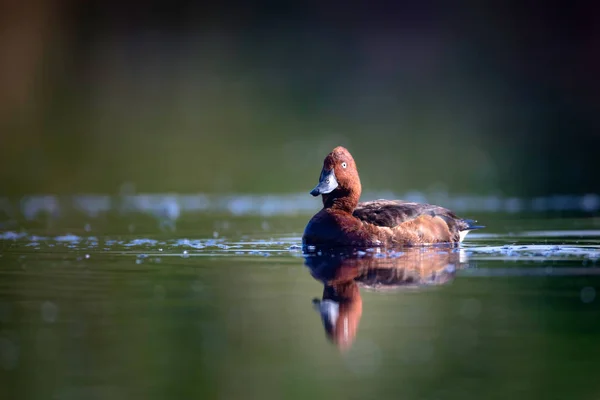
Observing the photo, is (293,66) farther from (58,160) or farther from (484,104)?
(58,160)


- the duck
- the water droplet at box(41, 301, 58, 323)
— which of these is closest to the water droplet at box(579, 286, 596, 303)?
the duck

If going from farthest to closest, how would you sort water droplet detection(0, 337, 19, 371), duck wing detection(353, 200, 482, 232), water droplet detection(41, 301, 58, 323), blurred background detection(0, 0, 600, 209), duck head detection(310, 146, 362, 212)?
blurred background detection(0, 0, 600, 209) < duck head detection(310, 146, 362, 212) < duck wing detection(353, 200, 482, 232) < water droplet detection(41, 301, 58, 323) < water droplet detection(0, 337, 19, 371)

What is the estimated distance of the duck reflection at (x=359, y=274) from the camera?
21.2 ft

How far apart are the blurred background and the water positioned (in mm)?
10695

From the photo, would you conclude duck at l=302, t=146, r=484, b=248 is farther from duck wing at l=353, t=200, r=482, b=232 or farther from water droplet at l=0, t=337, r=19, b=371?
water droplet at l=0, t=337, r=19, b=371

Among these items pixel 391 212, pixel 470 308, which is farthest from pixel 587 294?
pixel 391 212

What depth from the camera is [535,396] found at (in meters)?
4.91

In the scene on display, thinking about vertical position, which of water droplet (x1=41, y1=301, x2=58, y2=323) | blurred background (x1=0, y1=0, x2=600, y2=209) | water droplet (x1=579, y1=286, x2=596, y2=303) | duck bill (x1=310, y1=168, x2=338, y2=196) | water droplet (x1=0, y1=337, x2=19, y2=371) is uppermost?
blurred background (x1=0, y1=0, x2=600, y2=209)

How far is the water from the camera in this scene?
17.0ft

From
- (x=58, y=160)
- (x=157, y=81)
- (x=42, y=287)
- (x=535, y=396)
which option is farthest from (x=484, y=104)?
(x=535, y=396)

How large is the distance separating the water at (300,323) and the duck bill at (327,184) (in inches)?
31.0

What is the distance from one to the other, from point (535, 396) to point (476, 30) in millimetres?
28688

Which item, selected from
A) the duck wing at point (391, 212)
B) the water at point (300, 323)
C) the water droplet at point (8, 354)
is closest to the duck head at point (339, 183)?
the duck wing at point (391, 212)

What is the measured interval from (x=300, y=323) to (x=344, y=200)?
14.3ft
